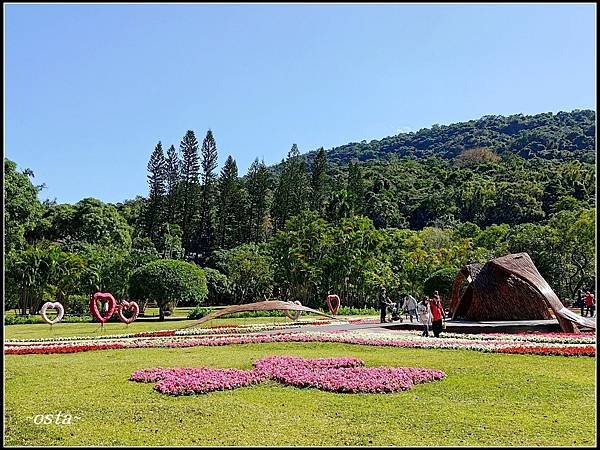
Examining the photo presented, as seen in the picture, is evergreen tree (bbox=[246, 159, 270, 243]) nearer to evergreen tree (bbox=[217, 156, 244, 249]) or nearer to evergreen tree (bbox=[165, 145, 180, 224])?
evergreen tree (bbox=[217, 156, 244, 249])

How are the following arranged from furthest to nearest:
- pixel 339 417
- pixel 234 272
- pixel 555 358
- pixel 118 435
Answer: pixel 234 272, pixel 555 358, pixel 339 417, pixel 118 435

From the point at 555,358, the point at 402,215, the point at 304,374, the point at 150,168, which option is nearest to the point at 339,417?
the point at 304,374

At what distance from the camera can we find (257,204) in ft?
217

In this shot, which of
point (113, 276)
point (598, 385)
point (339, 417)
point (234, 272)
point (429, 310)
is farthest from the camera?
point (234, 272)

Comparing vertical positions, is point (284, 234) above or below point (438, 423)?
above

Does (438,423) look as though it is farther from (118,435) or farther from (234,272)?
(234,272)

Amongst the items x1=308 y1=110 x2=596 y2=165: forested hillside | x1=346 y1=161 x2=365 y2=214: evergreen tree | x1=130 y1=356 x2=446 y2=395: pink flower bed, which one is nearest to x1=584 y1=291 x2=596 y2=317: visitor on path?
x1=130 y1=356 x2=446 y2=395: pink flower bed

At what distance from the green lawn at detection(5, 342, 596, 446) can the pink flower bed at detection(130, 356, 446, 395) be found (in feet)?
0.72

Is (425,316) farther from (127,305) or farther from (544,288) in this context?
(127,305)

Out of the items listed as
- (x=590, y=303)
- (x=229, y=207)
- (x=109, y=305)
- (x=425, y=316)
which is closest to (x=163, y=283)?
(x=109, y=305)

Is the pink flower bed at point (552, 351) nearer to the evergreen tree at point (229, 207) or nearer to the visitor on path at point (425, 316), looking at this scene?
the visitor on path at point (425, 316)

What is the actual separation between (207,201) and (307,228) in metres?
25.3

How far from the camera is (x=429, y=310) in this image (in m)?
19.2

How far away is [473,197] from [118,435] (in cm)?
6492
